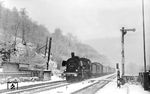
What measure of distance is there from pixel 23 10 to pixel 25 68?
2490 inches

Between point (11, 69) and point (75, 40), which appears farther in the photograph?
point (75, 40)

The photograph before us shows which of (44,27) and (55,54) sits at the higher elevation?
(44,27)

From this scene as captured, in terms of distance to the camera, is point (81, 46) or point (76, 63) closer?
point (76, 63)

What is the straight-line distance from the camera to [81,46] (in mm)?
159750

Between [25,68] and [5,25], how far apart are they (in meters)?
64.6

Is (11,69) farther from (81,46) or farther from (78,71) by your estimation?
(81,46)

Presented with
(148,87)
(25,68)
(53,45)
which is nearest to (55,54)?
(53,45)

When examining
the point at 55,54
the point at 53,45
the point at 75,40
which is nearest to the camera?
the point at 55,54

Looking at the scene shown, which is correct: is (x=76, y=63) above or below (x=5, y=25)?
below

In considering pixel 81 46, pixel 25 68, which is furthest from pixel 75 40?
pixel 25 68

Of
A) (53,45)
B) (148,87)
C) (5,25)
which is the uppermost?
(5,25)

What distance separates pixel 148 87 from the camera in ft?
64.2

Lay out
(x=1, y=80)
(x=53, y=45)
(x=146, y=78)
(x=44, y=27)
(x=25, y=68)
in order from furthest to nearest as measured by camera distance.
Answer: (x=44, y=27) < (x=53, y=45) < (x=25, y=68) < (x=1, y=80) < (x=146, y=78)

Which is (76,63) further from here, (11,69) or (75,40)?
(75,40)
